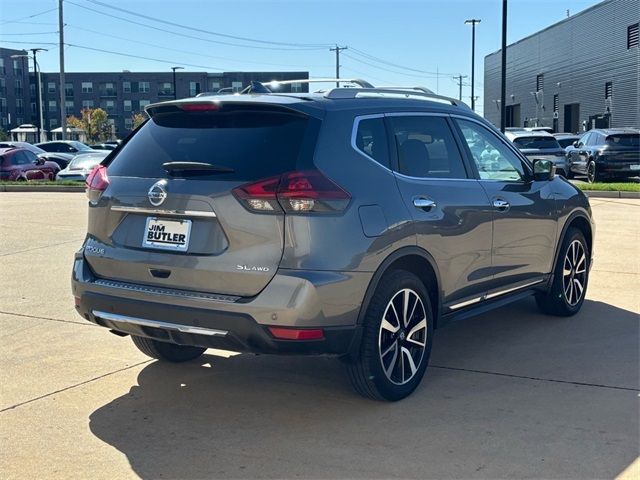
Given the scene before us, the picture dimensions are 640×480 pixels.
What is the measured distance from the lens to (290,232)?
4113 mm

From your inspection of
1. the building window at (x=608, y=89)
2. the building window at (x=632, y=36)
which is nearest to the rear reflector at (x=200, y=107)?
the building window at (x=632, y=36)

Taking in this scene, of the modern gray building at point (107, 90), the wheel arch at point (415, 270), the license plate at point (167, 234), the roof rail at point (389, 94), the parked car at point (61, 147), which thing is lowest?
the wheel arch at point (415, 270)

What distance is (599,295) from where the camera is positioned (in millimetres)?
7758

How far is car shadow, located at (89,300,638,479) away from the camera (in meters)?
3.88

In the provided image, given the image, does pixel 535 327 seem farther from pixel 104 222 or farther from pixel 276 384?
pixel 104 222

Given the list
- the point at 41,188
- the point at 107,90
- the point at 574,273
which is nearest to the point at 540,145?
the point at 41,188

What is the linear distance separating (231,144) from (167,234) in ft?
2.01

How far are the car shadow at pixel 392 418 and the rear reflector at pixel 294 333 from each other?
562 mm

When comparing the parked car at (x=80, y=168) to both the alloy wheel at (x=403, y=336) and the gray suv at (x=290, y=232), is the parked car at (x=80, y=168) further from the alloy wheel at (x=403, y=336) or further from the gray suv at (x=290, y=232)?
the alloy wheel at (x=403, y=336)

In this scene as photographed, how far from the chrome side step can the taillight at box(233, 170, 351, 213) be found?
684mm

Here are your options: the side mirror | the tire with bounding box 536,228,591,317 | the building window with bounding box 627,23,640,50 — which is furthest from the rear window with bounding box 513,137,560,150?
the building window with bounding box 627,23,640,50

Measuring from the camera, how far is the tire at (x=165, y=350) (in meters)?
5.44

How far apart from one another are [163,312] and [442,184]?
2.03 m

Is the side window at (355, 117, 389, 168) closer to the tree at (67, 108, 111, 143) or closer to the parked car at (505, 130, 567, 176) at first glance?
the parked car at (505, 130, 567, 176)
